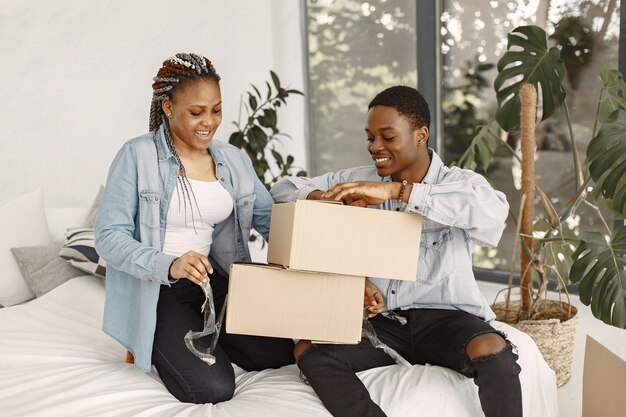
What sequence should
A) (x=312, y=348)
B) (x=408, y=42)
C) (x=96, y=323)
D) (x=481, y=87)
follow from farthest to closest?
(x=408, y=42) → (x=481, y=87) → (x=96, y=323) → (x=312, y=348)

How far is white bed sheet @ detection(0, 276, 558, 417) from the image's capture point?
1.54m

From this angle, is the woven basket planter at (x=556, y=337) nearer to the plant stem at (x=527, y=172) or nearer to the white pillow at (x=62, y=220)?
the plant stem at (x=527, y=172)

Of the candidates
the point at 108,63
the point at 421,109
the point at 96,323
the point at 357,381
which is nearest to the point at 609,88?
the point at 421,109

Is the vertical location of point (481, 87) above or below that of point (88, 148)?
above

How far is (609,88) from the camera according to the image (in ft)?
8.34

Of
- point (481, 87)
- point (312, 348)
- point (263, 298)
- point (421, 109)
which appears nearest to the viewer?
point (263, 298)

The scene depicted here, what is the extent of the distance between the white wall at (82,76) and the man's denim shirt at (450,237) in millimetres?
1614

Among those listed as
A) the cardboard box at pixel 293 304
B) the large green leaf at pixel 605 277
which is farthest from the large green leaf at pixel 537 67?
the cardboard box at pixel 293 304

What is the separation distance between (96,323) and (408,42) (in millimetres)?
2429

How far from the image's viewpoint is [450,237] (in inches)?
70.9

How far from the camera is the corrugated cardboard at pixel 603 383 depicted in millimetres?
1713

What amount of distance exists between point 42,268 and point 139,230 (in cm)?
78

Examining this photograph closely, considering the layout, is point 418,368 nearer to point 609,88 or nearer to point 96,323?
point 96,323

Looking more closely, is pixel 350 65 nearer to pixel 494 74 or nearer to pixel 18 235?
pixel 494 74
